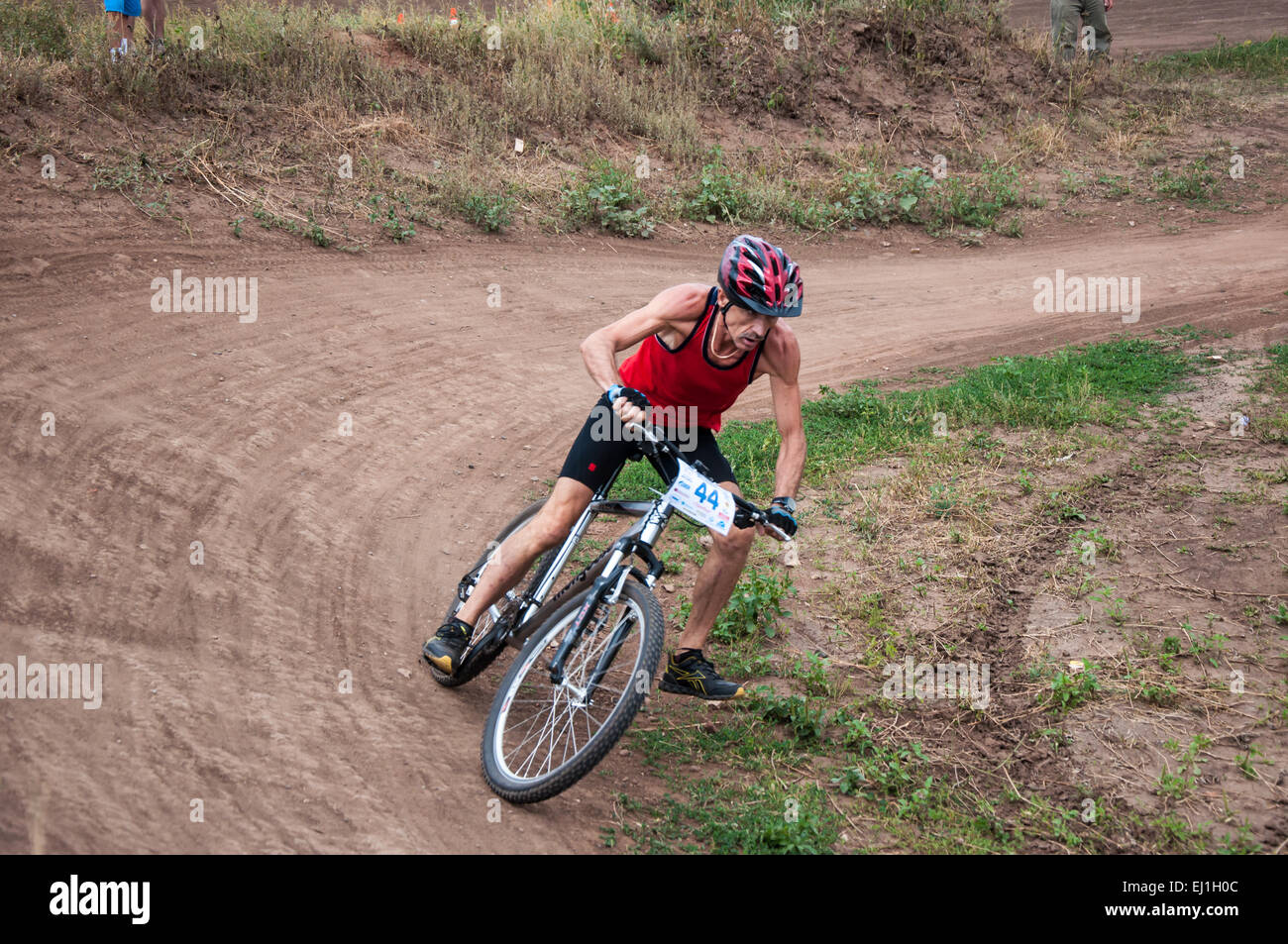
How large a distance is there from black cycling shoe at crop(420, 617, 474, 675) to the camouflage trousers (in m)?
17.1

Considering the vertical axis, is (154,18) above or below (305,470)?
above

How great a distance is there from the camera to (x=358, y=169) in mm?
11602

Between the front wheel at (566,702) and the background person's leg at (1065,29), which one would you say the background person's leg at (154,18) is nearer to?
the front wheel at (566,702)

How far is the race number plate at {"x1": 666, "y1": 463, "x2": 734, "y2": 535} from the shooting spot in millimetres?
4156

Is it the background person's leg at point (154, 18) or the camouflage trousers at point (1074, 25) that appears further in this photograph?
the camouflage trousers at point (1074, 25)

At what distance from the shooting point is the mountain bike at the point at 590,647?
398cm

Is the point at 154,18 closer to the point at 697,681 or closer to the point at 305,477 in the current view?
the point at 305,477

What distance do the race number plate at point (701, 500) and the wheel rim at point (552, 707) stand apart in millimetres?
451

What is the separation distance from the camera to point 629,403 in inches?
163

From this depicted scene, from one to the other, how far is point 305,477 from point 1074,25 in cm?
1679

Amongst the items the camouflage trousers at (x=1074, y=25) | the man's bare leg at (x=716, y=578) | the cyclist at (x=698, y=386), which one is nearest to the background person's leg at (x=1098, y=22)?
the camouflage trousers at (x=1074, y=25)

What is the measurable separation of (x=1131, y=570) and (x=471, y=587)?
376 centimetres

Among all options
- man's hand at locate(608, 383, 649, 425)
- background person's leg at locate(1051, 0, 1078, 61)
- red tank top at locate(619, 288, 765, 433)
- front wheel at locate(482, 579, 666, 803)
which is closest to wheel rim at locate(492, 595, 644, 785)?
front wheel at locate(482, 579, 666, 803)

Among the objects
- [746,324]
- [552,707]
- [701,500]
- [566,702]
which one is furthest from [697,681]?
[746,324]
